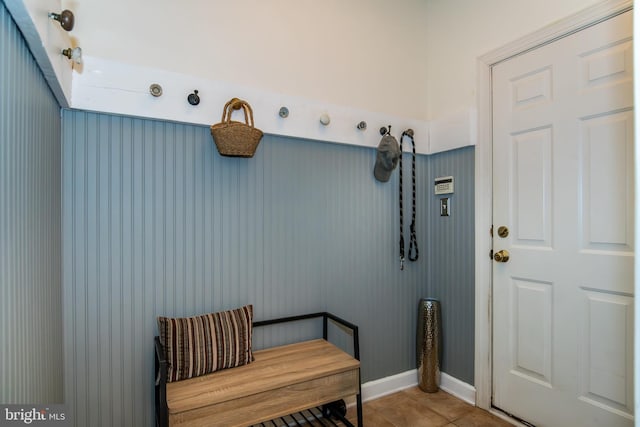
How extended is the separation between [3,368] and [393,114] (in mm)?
2344

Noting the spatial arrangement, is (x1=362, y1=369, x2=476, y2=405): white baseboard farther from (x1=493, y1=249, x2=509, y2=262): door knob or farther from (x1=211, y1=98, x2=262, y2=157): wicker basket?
Answer: (x1=211, y1=98, x2=262, y2=157): wicker basket

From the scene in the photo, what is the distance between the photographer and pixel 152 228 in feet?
5.62

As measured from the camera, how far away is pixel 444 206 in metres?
2.48

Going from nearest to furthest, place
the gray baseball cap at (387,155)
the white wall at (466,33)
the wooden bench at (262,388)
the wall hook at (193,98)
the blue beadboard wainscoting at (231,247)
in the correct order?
the wooden bench at (262,388), the blue beadboard wainscoting at (231,247), the wall hook at (193,98), the white wall at (466,33), the gray baseball cap at (387,155)

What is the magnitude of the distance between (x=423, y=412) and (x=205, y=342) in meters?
1.45

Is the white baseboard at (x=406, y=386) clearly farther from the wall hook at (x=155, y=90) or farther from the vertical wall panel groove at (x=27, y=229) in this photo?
the wall hook at (x=155, y=90)

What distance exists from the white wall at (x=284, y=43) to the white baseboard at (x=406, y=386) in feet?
6.16

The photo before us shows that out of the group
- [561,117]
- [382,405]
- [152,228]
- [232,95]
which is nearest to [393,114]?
[561,117]

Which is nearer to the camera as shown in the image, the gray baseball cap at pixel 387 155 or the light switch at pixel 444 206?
the gray baseball cap at pixel 387 155

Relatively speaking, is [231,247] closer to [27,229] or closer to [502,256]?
[27,229]

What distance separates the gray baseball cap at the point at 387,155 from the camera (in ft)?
7.48

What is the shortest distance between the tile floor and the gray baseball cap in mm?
1537

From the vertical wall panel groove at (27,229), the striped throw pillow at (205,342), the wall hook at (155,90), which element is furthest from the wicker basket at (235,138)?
the striped throw pillow at (205,342)

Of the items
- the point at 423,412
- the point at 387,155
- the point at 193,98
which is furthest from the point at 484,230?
the point at 193,98
